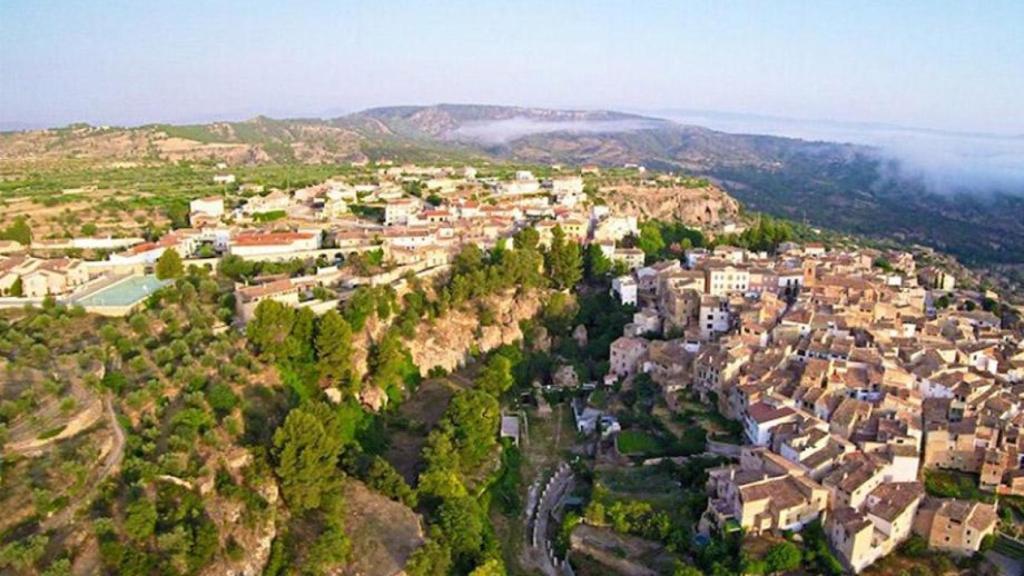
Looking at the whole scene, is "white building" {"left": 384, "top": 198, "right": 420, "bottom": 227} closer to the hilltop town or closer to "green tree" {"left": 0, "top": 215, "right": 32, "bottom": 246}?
the hilltop town

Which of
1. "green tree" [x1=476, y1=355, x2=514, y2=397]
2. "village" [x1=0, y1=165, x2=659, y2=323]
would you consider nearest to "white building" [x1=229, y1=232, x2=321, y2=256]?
"village" [x1=0, y1=165, x2=659, y2=323]

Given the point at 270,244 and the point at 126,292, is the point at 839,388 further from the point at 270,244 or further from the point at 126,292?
the point at 126,292

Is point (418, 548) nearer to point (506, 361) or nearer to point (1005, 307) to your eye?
point (506, 361)

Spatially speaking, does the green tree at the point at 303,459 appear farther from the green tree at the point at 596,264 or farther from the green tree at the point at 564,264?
the green tree at the point at 596,264

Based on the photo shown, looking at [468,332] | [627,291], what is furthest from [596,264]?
[468,332]

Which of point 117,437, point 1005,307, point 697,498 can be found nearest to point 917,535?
point 697,498

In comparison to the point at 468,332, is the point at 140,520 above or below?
above
